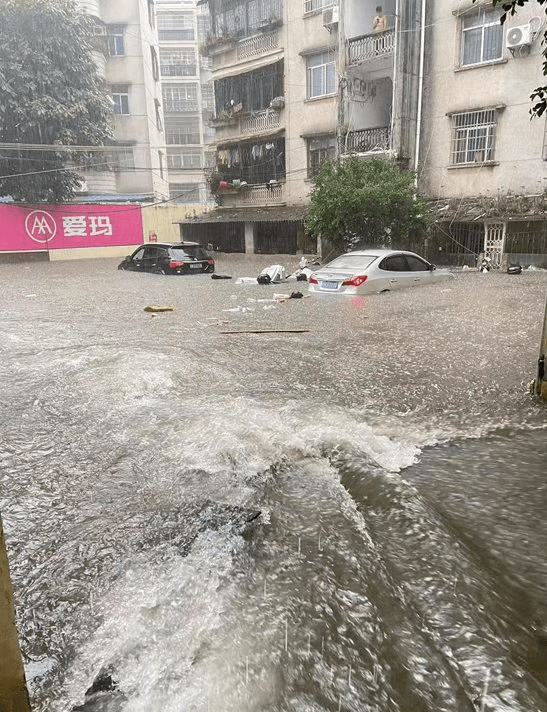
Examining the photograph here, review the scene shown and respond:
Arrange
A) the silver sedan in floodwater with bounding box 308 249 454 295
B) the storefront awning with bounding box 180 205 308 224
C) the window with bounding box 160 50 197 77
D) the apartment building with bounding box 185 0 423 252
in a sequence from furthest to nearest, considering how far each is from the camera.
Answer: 1. the window with bounding box 160 50 197 77
2. the storefront awning with bounding box 180 205 308 224
3. the apartment building with bounding box 185 0 423 252
4. the silver sedan in floodwater with bounding box 308 249 454 295

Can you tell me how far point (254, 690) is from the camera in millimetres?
2047

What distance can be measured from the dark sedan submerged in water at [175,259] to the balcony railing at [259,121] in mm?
8656

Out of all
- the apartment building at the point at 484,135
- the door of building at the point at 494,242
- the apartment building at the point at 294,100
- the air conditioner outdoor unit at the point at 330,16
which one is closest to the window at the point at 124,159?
the apartment building at the point at 294,100

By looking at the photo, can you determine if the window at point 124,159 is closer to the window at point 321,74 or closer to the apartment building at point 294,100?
the apartment building at point 294,100

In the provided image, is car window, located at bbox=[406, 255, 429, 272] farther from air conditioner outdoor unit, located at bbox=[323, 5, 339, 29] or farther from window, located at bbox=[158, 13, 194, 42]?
window, located at bbox=[158, 13, 194, 42]

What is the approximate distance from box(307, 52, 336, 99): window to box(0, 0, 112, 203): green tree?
1226 cm

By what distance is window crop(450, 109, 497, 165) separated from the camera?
60.5ft

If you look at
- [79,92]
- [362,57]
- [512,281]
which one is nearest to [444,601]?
[512,281]

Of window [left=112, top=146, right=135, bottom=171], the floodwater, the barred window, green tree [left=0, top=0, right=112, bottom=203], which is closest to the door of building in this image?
the floodwater

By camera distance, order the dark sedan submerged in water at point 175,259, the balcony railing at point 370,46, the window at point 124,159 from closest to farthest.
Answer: the dark sedan submerged in water at point 175,259 < the balcony railing at point 370,46 < the window at point 124,159

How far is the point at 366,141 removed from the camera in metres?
21.0

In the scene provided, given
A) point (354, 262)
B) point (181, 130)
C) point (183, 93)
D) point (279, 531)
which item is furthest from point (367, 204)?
point (183, 93)

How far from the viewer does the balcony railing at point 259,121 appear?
24.4 m

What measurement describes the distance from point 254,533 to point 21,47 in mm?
30051
